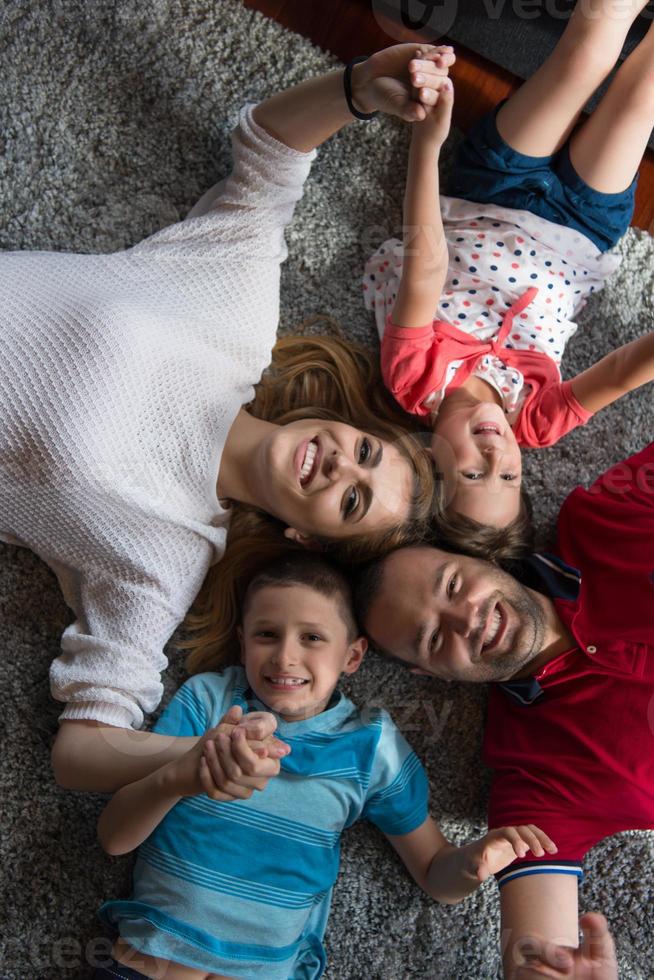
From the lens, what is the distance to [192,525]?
1127 millimetres

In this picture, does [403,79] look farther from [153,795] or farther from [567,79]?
[153,795]

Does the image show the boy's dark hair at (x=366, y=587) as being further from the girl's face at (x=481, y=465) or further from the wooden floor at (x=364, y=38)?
the wooden floor at (x=364, y=38)

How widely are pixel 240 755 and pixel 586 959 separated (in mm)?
487

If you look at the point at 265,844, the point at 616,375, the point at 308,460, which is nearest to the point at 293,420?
the point at 308,460

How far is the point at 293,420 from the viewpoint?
1.23 m

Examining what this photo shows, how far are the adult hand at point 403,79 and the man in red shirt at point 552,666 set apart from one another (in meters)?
0.57

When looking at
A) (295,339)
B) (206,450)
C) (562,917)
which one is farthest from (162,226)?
(562,917)

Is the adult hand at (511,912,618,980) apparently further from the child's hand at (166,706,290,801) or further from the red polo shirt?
the child's hand at (166,706,290,801)

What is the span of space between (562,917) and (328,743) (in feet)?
1.27

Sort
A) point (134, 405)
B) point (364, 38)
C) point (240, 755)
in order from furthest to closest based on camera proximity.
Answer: point (364, 38) < point (134, 405) < point (240, 755)

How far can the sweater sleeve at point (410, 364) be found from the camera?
1.18 m

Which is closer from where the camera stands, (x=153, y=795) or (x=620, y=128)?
(x=153, y=795)

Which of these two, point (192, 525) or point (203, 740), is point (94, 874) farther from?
point (192, 525)

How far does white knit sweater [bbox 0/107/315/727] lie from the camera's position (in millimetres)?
1036
